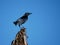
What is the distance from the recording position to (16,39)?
420 cm

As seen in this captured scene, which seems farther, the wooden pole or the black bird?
the black bird

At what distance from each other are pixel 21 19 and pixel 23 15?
0.35m

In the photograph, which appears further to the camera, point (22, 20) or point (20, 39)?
point (22, 20)

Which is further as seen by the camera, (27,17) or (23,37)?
(27,17)

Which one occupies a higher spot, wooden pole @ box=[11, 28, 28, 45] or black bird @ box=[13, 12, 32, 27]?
black bird @ box=[13, 12, 32, 27]

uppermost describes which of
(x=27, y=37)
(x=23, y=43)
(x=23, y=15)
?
(x=23, y=15)

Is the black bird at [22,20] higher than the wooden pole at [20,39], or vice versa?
the black bird at [22,20]

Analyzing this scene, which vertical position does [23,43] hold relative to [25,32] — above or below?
Result: below

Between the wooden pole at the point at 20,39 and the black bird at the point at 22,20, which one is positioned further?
the black bird at the point at 22,20

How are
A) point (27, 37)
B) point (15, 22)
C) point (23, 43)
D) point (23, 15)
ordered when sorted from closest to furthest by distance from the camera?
point (23, 43) < point (27, 37) < point (15, 22) < point (23, 15)

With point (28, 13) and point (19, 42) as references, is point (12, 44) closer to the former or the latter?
point (19, 42)

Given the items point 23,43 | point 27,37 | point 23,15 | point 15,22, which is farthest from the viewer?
point 23,15

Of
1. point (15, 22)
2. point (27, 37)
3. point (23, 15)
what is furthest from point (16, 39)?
point (23, 15)

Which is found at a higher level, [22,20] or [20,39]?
[22,20]
